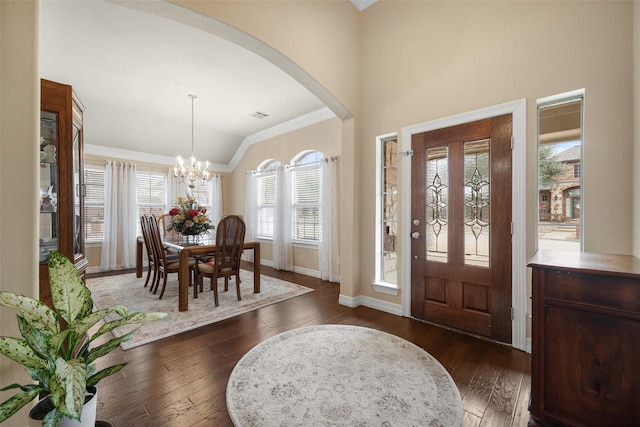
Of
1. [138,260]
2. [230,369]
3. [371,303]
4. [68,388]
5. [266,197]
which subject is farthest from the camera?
[266,197]

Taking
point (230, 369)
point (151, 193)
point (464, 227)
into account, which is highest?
point (151, 193)

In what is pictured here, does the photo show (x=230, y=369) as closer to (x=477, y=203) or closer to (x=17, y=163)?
(x=17, y=163)

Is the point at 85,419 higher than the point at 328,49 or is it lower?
lower

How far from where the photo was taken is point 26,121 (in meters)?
1.23

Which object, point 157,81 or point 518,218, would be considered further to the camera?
point 157,81

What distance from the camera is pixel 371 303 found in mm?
3186

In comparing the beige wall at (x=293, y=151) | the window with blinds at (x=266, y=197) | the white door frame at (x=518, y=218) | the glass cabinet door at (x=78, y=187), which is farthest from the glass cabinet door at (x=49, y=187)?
the window with blinds at (x=266, y=197)

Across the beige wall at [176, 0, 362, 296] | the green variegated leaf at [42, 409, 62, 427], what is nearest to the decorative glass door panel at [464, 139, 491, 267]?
the beige wall at [176, 0, 362, 296]

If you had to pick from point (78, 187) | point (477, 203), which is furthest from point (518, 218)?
point (78, 187)

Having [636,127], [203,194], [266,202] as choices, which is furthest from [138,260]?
[636,127]

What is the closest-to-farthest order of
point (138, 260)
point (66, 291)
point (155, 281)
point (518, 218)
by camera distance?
point (66, 291) < point (518, 218) < point (155, 281) < point (138, 260)

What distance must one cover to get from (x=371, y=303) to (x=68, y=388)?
9.23 feet

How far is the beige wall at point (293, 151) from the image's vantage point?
4.55 metres

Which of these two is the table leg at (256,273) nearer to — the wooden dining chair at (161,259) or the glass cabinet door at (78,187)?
the wooden dining chair at (161,259)
